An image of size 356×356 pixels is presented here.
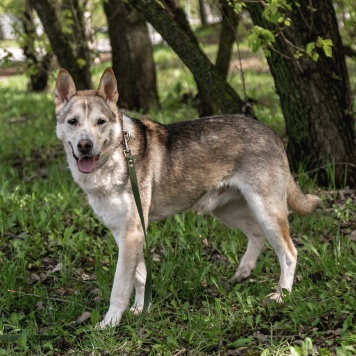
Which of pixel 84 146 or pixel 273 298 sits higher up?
pixel 84 146

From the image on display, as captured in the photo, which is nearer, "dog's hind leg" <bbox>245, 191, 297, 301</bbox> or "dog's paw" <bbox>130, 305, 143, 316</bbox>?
"dog's paw" <bbox>130, 305, 143, 316</bbox>

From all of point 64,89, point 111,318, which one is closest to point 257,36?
point 64,89

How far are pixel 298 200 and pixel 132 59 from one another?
6947 mm

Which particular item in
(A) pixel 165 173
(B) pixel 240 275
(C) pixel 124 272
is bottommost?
(B) pixel 240 275

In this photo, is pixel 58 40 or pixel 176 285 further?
pixel 58 40

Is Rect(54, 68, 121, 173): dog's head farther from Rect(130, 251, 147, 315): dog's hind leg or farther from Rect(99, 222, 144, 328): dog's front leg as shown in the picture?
Rect(130, 251, 147, 315): dog's hind leg

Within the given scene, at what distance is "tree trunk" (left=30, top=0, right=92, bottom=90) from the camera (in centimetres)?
906

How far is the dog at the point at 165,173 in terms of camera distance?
15.6ft

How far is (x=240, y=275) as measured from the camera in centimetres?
543

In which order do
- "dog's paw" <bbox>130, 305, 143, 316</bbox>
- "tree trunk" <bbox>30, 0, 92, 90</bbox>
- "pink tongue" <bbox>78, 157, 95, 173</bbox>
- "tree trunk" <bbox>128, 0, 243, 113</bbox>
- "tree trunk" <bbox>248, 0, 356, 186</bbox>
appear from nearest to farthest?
1. "pink tongue" <bbox>78, 157, 95, 173</bbox>
2. "dog's paw" <bbox>130, 305, 143, 316</bbox>
3. "tree trunk" <bbox>248, 0, 356, 186</bbox>
4. "tree trunk" <bbox>128, 0, 243, 113</bbox>
5. "tree trunk" <bbox>30, 0, 92, 90</bbox>

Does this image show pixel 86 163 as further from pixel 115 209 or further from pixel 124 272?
pixel 124 272

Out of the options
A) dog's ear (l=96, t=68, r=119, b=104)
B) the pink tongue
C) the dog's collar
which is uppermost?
dog's ear (l=96, t=68, r=119, b=104)

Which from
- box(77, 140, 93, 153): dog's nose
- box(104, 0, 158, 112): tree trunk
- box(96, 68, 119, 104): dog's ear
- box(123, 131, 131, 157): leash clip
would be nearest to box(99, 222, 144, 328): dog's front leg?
box(123, 131, 131, 157): leash clip

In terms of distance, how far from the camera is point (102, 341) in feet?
14.5
